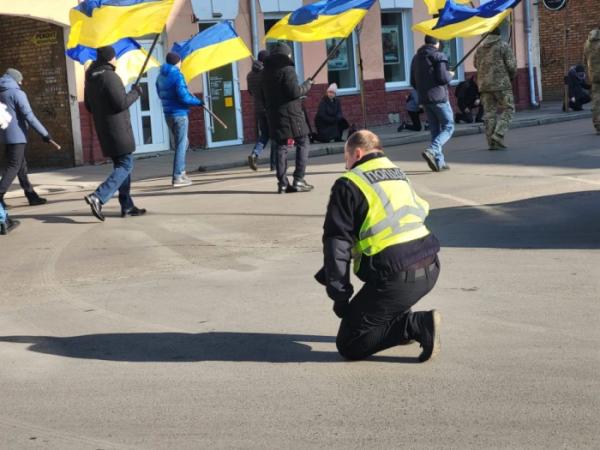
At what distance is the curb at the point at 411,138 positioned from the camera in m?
20.3

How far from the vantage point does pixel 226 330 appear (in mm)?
7207

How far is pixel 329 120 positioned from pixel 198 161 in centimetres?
408

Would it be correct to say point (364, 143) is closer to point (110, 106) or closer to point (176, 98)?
point (110, 106)

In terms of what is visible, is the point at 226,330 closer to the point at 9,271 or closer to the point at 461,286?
the point at 461,286

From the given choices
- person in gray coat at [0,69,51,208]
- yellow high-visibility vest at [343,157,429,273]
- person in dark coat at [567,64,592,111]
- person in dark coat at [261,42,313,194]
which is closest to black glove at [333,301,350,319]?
yellow high-visibility vest at [343,157,429,273]

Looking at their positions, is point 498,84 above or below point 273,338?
above

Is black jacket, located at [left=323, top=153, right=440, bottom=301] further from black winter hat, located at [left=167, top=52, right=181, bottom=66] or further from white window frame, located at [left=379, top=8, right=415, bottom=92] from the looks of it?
white window frame, located at [left=379, top=8, right=415, bottom=92]

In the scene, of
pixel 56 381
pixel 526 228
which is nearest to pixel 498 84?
pixel 526 228

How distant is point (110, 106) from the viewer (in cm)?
1275

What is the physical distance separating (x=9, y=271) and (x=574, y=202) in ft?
19.4

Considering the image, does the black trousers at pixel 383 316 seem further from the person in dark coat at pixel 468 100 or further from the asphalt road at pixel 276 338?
the person in dark coat at pixel 468 100

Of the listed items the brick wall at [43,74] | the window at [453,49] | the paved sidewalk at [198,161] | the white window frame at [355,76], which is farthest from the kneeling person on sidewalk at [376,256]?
the window at [453,49]

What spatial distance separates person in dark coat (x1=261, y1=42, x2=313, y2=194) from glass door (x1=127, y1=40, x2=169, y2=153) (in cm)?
973

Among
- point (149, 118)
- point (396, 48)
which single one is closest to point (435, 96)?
point (149, 118)
